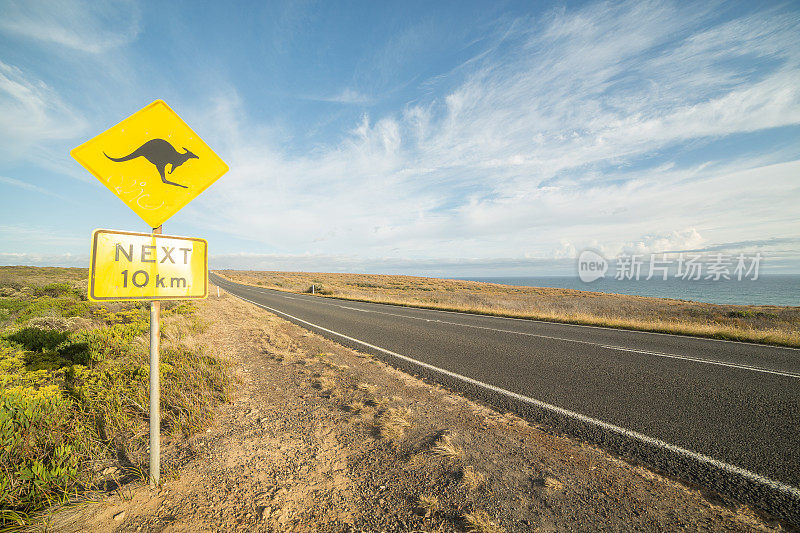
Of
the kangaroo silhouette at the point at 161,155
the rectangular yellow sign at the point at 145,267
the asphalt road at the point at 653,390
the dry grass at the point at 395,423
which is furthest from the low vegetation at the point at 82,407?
the asphalt road at the point at 653,390

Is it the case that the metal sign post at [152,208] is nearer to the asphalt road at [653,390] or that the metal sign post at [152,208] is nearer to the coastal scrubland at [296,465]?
the coastal scrubland at [296,465]

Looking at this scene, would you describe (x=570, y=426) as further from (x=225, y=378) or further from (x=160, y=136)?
(x=160, y=136)

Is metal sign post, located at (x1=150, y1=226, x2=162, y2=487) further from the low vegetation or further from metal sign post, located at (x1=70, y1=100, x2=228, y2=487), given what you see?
the low vegetation

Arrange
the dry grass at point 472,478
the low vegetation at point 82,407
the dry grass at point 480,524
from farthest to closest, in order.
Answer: the dry grass at point 472,478 < the low vegetation at point 82,407 < the dry grass at point 480,524

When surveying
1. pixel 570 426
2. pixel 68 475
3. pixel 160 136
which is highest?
pixel 160 136

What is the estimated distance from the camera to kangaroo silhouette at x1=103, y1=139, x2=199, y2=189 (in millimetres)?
2334

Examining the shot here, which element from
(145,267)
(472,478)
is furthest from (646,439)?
(145,267)

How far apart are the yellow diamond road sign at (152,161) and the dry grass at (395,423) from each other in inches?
109

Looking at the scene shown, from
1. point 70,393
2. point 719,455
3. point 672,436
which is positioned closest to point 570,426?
point 672,436

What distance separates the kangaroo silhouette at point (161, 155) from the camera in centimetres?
233

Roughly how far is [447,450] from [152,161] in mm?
3456

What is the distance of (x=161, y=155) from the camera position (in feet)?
7.94

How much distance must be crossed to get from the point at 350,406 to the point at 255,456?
1206 millimetres

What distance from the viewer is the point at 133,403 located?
3.27 m
